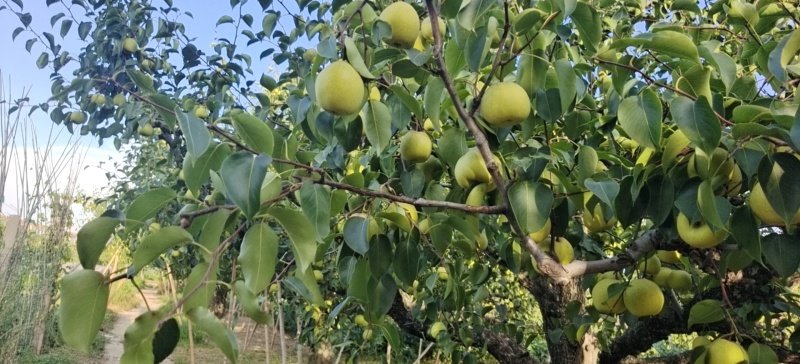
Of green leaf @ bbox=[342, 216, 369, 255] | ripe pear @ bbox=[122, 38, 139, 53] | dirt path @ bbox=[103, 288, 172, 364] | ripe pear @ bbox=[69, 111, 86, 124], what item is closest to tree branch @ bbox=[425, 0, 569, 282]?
green leaf @ bbox=[342, 216, 369, 255]

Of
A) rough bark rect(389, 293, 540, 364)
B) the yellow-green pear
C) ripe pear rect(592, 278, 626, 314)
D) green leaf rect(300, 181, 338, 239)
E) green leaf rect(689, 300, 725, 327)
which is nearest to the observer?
green leaf rect(300, 181, 338, 239)

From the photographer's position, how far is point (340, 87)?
763mm

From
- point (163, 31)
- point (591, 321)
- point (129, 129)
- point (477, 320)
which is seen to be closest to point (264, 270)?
point (591, 321)

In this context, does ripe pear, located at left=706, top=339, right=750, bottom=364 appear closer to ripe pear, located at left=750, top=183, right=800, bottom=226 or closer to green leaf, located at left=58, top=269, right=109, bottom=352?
ripe pear, located at left=750, top=183, right=800, bottom=226

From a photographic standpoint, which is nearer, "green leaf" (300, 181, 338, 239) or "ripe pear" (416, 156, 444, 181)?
"green leaf" (300, 181, 338, 239)

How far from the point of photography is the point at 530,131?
1038 mm

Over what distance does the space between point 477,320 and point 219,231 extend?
1710mm

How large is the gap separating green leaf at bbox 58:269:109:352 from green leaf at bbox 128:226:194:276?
0.15 feet

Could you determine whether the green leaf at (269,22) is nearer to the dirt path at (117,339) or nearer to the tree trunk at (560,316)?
the tree trunk at (560,316)

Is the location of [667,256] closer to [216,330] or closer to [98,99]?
[216,330]

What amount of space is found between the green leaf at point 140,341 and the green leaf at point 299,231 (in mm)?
177

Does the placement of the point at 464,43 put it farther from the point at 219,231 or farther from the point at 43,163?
the point at 43,163

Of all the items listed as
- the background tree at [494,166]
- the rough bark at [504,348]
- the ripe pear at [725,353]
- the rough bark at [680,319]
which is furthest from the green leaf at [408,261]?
the rough bark at [504,348]

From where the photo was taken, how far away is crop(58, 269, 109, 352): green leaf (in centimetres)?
56
